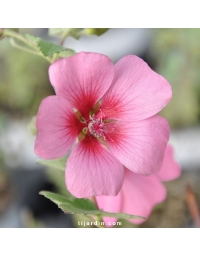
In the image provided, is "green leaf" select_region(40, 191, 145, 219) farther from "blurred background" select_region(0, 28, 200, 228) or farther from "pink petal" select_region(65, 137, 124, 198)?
"blurred background" select_region(0, 28, 200, 228)

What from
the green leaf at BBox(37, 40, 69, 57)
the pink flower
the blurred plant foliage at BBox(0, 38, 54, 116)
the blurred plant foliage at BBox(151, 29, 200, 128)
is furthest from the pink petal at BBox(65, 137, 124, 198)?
the blurred plant foliage at BBox(0, 38, 54, 116)

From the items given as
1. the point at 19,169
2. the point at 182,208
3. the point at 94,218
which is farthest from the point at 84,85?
the point at 19,169

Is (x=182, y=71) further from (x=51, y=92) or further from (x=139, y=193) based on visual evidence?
(x=139, y=193)

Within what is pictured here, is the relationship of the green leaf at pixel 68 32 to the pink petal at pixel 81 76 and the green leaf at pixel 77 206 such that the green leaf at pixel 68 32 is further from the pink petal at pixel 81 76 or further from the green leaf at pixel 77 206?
the green leaf at pixel 77 206

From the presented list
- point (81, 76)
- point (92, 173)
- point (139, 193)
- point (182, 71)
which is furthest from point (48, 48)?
point (182, 71)

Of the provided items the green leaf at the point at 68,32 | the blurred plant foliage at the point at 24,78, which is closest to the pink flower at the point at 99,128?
the green leaf at the point at 68,32
